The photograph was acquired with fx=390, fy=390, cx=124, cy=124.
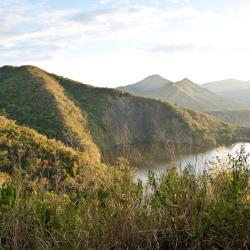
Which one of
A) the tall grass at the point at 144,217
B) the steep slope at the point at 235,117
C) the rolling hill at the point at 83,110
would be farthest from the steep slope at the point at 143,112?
the tall grass at the point at 144,217

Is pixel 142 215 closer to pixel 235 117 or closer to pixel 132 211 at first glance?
pixel 132 211

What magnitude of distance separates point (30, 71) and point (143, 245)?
81.5 meters

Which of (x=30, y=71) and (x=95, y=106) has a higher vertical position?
(x=30, y=71)

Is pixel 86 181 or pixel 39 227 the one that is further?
pixel 86 181

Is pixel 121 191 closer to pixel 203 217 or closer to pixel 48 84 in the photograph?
pixel 203 217

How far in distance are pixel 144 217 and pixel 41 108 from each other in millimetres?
57091

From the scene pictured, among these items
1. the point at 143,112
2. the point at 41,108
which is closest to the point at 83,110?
the point at 41,108

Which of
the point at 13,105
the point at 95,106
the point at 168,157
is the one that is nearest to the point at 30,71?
the point at 95,106

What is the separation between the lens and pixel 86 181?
4.64 m

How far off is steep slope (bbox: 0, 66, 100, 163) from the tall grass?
1429 inches

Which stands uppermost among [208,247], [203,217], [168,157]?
[168,157]

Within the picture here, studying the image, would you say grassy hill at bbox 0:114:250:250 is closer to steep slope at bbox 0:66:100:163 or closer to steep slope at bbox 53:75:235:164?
steep slope at bbox 0:66:100:163

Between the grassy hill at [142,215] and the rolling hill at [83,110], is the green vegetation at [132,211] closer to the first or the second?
the grassy hill at [142,215]

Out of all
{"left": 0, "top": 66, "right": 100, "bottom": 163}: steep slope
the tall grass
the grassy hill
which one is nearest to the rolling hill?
{"left": 0, "top": 66, "right": 100, "bottom": 163}: steep slope
